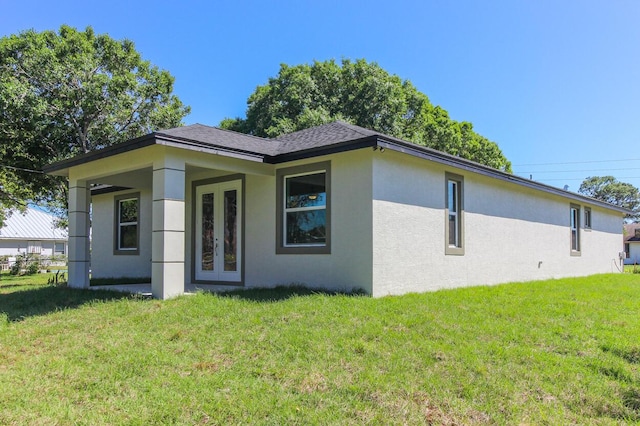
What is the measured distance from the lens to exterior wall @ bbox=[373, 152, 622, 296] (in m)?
8.75

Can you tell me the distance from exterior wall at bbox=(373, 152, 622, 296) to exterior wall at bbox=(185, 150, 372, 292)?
0.23m

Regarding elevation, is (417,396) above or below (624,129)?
below

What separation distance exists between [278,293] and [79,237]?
18.1 feet

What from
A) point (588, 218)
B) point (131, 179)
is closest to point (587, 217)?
point (588, 218)

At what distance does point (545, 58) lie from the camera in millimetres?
15102

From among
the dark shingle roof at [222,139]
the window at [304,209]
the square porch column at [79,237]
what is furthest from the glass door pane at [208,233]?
the square porch column at [79,237]

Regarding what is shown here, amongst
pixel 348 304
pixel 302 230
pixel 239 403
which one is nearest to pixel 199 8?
pixel 302 230

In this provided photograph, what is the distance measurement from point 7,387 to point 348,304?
14.6 feet

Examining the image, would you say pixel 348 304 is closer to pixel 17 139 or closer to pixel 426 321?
pixel 426 321

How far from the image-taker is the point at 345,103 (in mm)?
24453

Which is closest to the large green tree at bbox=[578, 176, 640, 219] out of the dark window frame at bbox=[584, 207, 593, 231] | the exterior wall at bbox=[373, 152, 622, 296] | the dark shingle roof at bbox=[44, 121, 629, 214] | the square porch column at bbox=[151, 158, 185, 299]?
the dark window frame at bbox=[584, 207, 593, 231]

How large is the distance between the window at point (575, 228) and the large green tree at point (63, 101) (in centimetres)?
1633

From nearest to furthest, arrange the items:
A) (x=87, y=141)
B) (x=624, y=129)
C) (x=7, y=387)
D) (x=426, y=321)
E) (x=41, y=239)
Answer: (x=7, y=387) → (x=426, y=321) → (x=87, y=141) → (x=624, y=129) → (x=41, y=239)

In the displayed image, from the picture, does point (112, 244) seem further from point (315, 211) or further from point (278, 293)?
point (278, 293)
